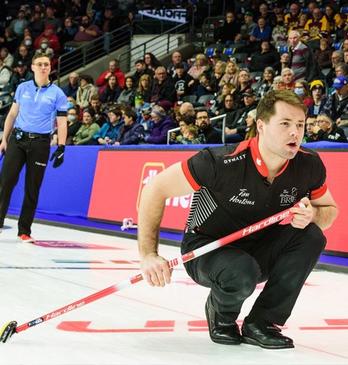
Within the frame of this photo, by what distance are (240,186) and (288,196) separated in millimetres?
255

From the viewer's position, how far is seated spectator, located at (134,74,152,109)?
48.0 feet

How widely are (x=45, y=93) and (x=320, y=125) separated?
3.11 m

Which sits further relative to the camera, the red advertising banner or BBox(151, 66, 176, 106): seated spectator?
BBox(151, 66, 176, 106): seated spectator

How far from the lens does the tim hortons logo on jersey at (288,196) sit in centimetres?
384

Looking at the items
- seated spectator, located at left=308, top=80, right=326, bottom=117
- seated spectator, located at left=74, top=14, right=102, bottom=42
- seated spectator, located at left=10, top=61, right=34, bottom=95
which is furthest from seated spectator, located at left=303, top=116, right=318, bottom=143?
seated spectator, located at left=74, top=14, right=102, bottom=42

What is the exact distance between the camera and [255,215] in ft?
12.6

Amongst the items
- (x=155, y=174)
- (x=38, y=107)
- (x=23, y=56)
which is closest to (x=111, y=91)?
(x=23, y=56)

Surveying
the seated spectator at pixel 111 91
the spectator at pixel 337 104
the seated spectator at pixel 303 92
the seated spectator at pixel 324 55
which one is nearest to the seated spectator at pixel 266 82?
the seated spectator at pixel 324 55

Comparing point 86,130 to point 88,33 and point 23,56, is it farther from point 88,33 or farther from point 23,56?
point 88,33

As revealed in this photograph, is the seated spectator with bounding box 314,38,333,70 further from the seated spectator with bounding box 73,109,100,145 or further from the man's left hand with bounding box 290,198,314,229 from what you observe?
the man's left hand with bounding box 290,198,314,229

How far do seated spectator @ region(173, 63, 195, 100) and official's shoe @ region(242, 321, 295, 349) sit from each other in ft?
35.6

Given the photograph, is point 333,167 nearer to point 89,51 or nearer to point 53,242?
point 53,242

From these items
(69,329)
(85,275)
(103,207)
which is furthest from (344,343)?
(103,207)

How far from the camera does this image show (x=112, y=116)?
1344cm
